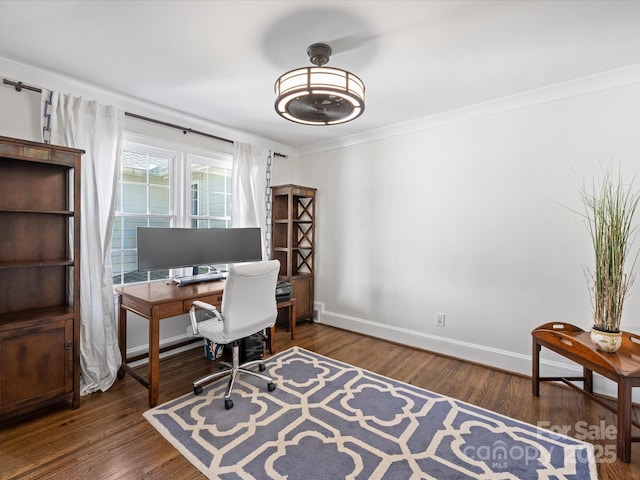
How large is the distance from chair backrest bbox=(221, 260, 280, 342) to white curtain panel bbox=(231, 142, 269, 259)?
1.40 metres

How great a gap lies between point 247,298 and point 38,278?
1.50 meters

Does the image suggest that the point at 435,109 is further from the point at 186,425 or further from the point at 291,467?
the point at 186,425

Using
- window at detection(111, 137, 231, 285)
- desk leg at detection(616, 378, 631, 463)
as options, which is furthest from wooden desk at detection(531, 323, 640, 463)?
window at detection(111, 137, 231, 285)

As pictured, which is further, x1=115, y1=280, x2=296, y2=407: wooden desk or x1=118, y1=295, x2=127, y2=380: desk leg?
x1=118, y1=295, x2=127, y2=380: desk leg

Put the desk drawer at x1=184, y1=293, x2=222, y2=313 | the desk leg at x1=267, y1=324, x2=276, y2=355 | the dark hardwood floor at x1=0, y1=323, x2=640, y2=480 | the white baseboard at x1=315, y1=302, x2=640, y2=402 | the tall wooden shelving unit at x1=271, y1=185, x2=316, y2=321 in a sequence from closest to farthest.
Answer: the dark hardwood floor at x1=0, y1=323, x2=640, y2=480 < the desk drawer at x1=184, y1=293, x2=222, y2=313 < the white baseboard at x1=315, y1=302, x2=640, y2=402 < the desk leg at x1=267, y1=324, x2=276, y2=355 < the tall wooden shelving unit at x1=271, y1=185, x2=316, y2=321

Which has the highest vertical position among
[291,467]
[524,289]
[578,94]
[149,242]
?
[578,94]

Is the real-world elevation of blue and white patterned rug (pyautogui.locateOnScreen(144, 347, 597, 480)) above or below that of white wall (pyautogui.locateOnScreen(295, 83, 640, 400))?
below

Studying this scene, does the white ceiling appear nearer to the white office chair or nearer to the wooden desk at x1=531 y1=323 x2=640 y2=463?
the white office chair

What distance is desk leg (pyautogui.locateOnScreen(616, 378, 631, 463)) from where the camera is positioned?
171cm

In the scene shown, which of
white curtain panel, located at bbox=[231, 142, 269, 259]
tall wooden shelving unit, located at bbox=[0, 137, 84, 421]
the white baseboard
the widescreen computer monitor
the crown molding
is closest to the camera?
tall wooden shelving unit, located at bbox=[0, 137, 84, 421]

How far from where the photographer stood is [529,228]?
2.70 m

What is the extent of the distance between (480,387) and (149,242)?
302cm

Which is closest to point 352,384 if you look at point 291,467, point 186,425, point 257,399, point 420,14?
point 257,399

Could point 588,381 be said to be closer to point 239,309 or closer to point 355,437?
point 355,437
